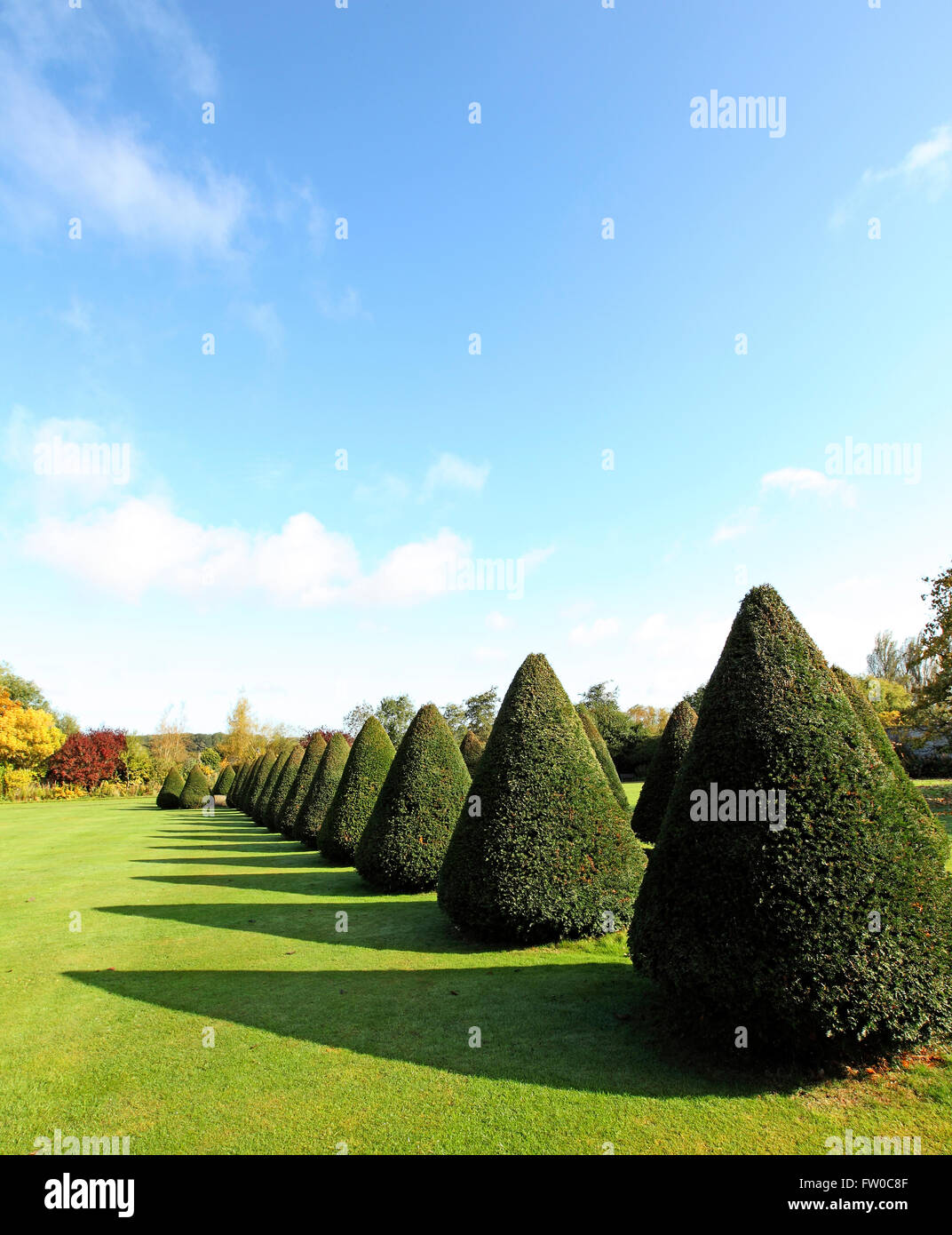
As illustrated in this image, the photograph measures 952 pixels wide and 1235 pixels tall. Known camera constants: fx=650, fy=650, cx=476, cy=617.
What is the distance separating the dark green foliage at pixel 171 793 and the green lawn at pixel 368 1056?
31.7 m

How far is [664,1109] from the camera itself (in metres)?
4.60

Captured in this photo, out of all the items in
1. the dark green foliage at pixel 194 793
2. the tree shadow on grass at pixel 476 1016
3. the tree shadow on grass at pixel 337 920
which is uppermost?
the tree shadow on grass at pixel 476 1016

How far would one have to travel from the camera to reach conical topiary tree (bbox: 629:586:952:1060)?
4.70 m

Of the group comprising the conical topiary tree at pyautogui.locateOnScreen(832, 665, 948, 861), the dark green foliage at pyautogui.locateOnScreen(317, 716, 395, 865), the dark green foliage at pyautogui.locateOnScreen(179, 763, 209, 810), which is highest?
the conical topiary tree at pyautogui.locateOnScreen(832, 665, 948, 861)

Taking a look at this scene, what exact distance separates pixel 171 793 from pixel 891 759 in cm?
4211

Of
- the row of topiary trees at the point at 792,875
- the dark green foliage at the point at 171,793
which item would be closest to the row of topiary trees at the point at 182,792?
the dark green foliage at the point at 171,793

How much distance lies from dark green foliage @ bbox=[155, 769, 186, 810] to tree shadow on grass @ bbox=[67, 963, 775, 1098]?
3529 centimetres

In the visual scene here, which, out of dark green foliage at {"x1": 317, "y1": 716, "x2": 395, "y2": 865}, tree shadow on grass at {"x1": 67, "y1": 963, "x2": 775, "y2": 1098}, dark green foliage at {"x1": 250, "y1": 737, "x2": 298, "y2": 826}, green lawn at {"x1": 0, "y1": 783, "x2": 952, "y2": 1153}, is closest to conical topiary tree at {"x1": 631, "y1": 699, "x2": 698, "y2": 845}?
dark green foliage at {"x1": 317, "y1": 716, "x2": 395, "y2": 865}

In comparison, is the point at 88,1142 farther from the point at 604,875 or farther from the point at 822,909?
the point at 604,875

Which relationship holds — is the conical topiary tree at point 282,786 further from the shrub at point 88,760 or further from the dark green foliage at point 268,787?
the shrub at point 88,760

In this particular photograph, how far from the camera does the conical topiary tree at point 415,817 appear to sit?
1240cm

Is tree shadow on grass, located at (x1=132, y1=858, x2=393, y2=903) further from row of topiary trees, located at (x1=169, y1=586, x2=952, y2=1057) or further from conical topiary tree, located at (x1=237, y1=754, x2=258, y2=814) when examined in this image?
conical topiary tree, located at (x1=237, y1=754, x2=258, y2=814)

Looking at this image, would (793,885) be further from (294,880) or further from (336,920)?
(294,880)

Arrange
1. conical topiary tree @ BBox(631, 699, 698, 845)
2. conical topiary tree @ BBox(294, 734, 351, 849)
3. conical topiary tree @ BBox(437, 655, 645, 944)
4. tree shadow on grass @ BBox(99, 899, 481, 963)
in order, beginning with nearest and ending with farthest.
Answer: conical topiary tree @ BBox(437, 655, 645, 944) → tree shadow on grass @ BBox(99, 899, 481, 963) → conical topiary tree @ BBox(631, 699, 698, 845) → conical topiary tree @ BBox(294, 734, 351, 849)
